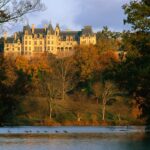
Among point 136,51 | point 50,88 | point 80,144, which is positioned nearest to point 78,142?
point 80,144

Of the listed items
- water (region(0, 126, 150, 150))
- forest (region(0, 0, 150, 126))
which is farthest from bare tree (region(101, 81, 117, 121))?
water (region(0, 126, 150, 150))

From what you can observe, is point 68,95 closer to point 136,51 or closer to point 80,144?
point 80,144

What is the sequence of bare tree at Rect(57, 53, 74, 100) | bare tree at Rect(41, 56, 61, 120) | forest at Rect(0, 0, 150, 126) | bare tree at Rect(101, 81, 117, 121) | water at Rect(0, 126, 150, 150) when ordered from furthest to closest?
bare tree at Rect(57, 53, 74, 100) < bare tree at Rect(101, 81, 117, 121) < bare tree at Rect(41, 56, 61, 120) < forest at Rect(0, 0, 150, 126) < water at Rect(0, 126, 150, 150)

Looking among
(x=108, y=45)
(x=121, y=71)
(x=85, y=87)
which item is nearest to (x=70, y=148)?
(x=121, y=71)

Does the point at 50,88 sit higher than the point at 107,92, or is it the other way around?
the point at 50,88

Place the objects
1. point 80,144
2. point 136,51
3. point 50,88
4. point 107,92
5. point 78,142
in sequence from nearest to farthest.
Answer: point 136,51
point 80,144
point 78,142
point 50,88
point 107,92

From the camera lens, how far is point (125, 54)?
37.6 meters

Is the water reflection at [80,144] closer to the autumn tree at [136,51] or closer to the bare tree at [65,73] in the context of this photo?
the autumn tree at [136,51]

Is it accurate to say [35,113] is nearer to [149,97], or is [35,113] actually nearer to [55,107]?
[55,107]

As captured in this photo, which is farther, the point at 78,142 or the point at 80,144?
the point at 78,142

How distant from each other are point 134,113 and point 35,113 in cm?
1493

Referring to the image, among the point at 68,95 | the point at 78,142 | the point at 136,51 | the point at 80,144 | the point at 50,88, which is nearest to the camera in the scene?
the point at 136,51

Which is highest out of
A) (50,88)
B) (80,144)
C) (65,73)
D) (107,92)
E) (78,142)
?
(65,73)

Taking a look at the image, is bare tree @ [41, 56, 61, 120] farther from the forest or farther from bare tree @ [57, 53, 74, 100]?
bare tree @ [57, 53, 74, 100]
